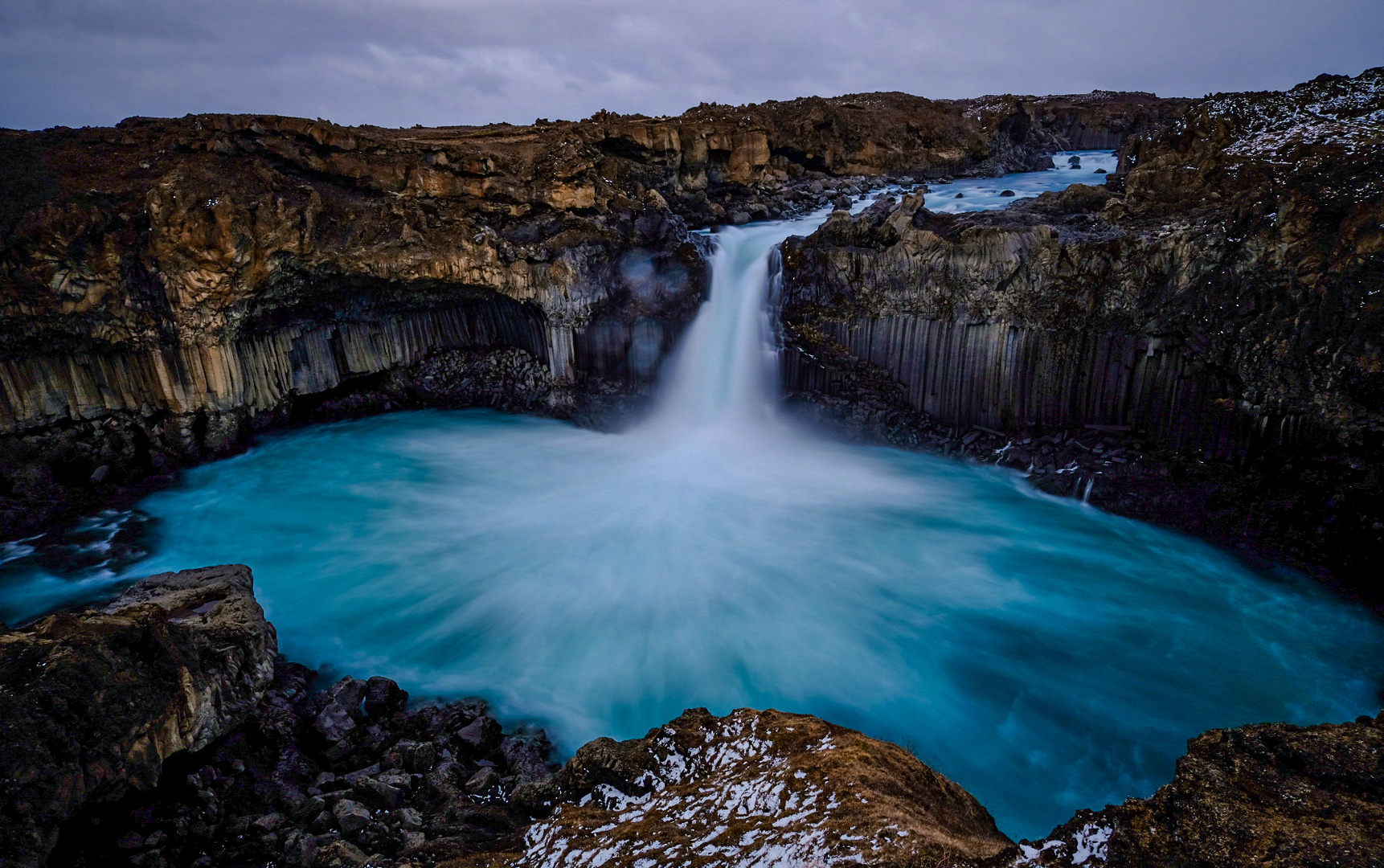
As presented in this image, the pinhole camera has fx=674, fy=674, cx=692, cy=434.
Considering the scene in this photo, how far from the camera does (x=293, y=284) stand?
493 inches

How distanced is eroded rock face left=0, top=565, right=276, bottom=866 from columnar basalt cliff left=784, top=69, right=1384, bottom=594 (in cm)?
1022

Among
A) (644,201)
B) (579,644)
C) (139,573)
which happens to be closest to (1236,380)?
(579,644)

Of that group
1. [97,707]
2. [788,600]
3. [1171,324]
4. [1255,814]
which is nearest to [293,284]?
[97,707]

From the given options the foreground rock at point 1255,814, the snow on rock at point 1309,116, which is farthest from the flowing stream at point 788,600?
the snow on rock at point 1309,116

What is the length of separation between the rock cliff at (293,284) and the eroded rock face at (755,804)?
998cm

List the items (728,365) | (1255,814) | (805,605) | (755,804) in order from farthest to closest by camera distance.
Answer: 1. (728,365)
2. (805,605)
3. (755,804)
4. (1255,814)

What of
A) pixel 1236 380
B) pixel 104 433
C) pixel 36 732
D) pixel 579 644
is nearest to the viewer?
pixel 36 732

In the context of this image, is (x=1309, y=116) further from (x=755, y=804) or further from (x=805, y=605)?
(x=755, y=804)

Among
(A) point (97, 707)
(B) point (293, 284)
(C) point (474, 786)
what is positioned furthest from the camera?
(B) point (293, 284)

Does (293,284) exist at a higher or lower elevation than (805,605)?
higher

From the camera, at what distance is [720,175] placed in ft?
68.5

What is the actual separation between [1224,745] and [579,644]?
612 cm

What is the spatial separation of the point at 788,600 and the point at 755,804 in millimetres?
5144

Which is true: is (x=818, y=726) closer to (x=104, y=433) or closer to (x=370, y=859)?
(x=370, y=859)
